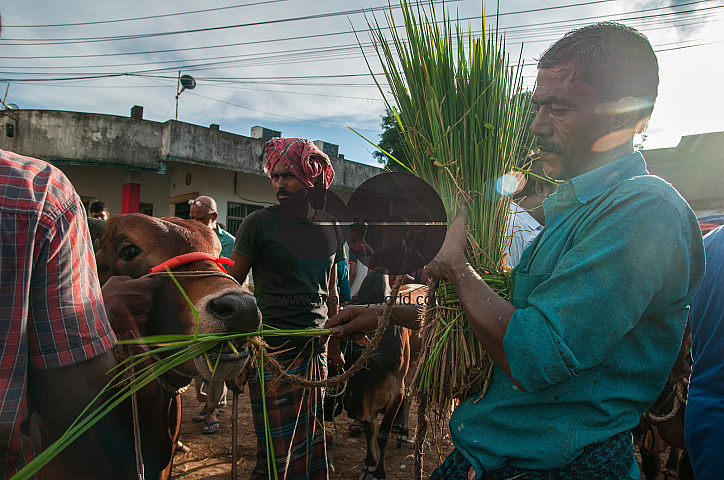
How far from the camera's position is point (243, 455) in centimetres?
427

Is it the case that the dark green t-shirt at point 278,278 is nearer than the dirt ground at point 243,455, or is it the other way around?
the dark green t-shirt at point 278,278

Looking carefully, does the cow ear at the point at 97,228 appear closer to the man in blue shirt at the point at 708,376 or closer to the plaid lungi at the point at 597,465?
the plaid lungi at the point at 597,465

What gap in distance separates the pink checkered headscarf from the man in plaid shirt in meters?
1.71

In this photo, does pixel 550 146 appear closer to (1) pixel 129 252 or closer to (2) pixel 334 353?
(1) pixel 129 252

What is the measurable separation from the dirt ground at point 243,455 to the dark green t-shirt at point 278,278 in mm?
1612

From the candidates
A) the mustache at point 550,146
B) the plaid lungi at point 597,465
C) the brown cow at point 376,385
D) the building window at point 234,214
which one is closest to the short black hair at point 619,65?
the mustache at point 550,146

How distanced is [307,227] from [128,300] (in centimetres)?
139

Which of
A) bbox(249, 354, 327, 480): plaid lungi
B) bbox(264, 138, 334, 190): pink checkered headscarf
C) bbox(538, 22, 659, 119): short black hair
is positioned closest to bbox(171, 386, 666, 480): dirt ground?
bbox(249, 354, 327, 480): plaid lungi

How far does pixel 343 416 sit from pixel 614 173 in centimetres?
528

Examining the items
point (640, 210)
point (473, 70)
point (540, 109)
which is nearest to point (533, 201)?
point (473, 70)

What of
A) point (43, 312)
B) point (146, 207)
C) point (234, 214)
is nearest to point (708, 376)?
point (43, 312)

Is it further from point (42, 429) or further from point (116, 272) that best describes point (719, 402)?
point (116, 272)

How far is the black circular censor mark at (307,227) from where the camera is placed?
275cm

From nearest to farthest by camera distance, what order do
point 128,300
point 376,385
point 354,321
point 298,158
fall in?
1. point 128,300
2. point 354,321
3. point 298,158
4. point 376,385
